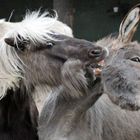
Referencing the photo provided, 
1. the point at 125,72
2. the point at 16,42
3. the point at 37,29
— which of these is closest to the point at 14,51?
the point at 16,42

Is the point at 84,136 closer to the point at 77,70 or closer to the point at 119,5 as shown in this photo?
the point at 77,70

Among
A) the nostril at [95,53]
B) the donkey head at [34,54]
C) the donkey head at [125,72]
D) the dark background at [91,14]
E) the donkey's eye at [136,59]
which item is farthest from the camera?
the dark background at [91,14]

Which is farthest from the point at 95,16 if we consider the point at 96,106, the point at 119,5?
the point at 96,106

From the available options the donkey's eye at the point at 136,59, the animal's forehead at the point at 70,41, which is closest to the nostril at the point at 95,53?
the animal's forehead at the point at 70,41

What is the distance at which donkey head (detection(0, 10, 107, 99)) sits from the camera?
11.7ft

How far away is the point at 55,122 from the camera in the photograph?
376 centimetres

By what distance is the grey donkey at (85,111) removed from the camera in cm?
347

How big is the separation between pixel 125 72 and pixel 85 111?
20.4 inches

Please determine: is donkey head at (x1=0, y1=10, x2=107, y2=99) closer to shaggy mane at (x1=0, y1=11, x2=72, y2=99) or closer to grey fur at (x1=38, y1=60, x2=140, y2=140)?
shaggy mane at (x1=0, y1=11, x2=72, y2=99)

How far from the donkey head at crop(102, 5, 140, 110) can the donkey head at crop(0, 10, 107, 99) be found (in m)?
0.30

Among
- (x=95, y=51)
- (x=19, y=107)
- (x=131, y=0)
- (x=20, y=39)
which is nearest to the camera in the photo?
(x=95, y=51)

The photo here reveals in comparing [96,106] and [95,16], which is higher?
[96,106]

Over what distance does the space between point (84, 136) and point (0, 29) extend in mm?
986

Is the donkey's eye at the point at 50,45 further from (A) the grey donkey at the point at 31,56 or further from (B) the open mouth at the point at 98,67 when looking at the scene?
(B) the open mouth at the point at 98,67
